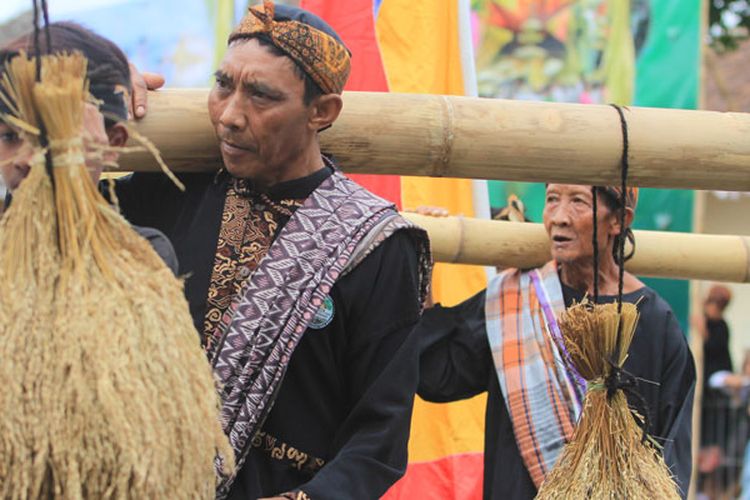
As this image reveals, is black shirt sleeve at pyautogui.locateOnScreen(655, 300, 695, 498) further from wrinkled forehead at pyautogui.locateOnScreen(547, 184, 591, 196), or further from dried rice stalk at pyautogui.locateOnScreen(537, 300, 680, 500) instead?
dried rice stalk at pyautogui.locateOnScreen(537, 300, 680, 500)

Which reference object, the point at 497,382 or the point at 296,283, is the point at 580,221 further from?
the point at 296,283

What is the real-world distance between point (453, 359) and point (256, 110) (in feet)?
6.39

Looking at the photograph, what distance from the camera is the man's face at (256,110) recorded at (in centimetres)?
309

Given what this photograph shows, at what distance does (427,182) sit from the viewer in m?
5.92

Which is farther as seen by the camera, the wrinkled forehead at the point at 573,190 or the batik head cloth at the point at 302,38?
the wrinkled forehead at the point at 573,190

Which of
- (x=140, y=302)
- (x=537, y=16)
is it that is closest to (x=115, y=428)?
(x=140, y=302)

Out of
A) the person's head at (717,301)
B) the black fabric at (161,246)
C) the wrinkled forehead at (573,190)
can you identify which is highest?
the black fabric at (161,246)

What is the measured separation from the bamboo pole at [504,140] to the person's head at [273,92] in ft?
0.55

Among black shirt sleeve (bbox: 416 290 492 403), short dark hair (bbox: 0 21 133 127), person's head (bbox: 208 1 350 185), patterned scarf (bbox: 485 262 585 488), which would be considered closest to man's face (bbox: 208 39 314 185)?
person's head (bbox: 208 1 350 185)

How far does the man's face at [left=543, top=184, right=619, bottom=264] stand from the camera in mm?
4719

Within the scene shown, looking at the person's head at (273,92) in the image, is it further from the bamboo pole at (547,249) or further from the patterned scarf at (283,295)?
the bamboo pole at (547,249)

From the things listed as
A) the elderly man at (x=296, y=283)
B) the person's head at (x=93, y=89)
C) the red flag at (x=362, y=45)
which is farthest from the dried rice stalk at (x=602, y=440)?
the red flag at (x=362, y=45)

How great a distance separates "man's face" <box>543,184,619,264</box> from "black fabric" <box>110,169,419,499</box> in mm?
1625

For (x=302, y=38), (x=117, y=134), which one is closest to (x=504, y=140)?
(x=302, y=38)
